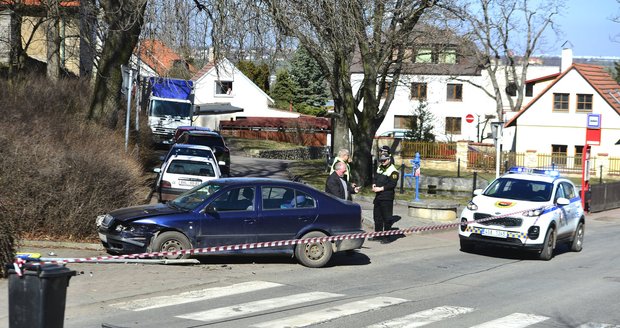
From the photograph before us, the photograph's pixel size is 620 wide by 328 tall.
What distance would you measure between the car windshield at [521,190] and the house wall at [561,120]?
36.9m

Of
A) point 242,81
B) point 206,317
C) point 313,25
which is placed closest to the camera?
point 206,317

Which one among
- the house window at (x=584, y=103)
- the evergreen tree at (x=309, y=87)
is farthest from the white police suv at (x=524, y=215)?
the evergreen tree at (x=309, y=87)

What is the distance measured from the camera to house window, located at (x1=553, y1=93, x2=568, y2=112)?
5362 centimetres

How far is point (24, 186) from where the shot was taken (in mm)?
13555

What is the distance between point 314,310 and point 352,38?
42.7ft

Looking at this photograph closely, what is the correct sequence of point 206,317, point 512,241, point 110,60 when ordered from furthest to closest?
1. point 110,60
2. point 512,241
3. point 206,317

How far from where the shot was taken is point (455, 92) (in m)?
68.4

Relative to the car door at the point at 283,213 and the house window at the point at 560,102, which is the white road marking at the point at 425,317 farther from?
the house window at the point at 560,102

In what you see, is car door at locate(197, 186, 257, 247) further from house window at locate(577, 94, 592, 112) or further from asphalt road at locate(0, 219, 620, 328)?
house window at locate(577, 94, 592, 112)

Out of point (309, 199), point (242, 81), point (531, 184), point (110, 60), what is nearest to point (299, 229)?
point (309, 199)

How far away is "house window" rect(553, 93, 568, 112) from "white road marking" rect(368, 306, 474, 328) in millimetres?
45344

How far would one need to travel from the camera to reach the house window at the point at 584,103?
53125 millimetres

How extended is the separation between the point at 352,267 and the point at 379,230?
12.5 ft

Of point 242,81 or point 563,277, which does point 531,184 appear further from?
point 242,81
